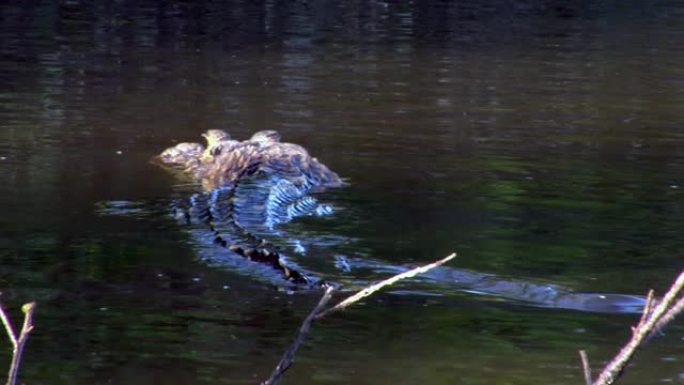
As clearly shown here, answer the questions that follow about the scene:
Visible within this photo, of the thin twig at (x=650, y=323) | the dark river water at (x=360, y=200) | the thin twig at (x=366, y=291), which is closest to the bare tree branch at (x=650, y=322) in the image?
the thin twig at (x=650, y=323)

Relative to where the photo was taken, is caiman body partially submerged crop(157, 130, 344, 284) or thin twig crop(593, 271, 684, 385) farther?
caiman body partially submerged crop(157, 130, 344, 284)

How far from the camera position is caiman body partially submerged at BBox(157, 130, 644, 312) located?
6.29m

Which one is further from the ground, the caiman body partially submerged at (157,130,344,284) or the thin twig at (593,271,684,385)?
the thin twig at (593,271,684,385)

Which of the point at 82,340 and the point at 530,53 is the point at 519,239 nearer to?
the point at 82,340

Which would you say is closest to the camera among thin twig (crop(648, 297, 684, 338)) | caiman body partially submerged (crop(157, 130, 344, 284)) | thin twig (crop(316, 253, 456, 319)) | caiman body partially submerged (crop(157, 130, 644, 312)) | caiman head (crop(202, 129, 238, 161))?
thin twig (crop(648, 297, 684, 338))

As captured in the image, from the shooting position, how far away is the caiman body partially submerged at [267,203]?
6.29 m

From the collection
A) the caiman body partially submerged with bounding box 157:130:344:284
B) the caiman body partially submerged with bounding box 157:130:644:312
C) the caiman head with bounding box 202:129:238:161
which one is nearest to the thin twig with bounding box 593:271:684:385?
the caiman body partially submerged with bounding box 157:130:644:312

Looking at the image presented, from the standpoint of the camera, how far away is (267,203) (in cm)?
811

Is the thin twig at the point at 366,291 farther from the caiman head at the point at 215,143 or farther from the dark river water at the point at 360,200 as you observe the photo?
the caiman head at the point at 215,143

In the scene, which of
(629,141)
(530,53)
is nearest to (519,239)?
(629,141)

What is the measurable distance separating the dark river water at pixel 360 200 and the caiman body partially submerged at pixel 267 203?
44 mm

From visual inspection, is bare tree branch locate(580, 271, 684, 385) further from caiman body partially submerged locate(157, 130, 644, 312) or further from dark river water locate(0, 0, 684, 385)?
caiman body partially submerged locate(157, 130, 644, 312)

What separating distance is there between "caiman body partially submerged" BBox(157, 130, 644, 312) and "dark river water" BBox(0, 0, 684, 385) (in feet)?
0.14

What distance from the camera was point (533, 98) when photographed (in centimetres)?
1295
